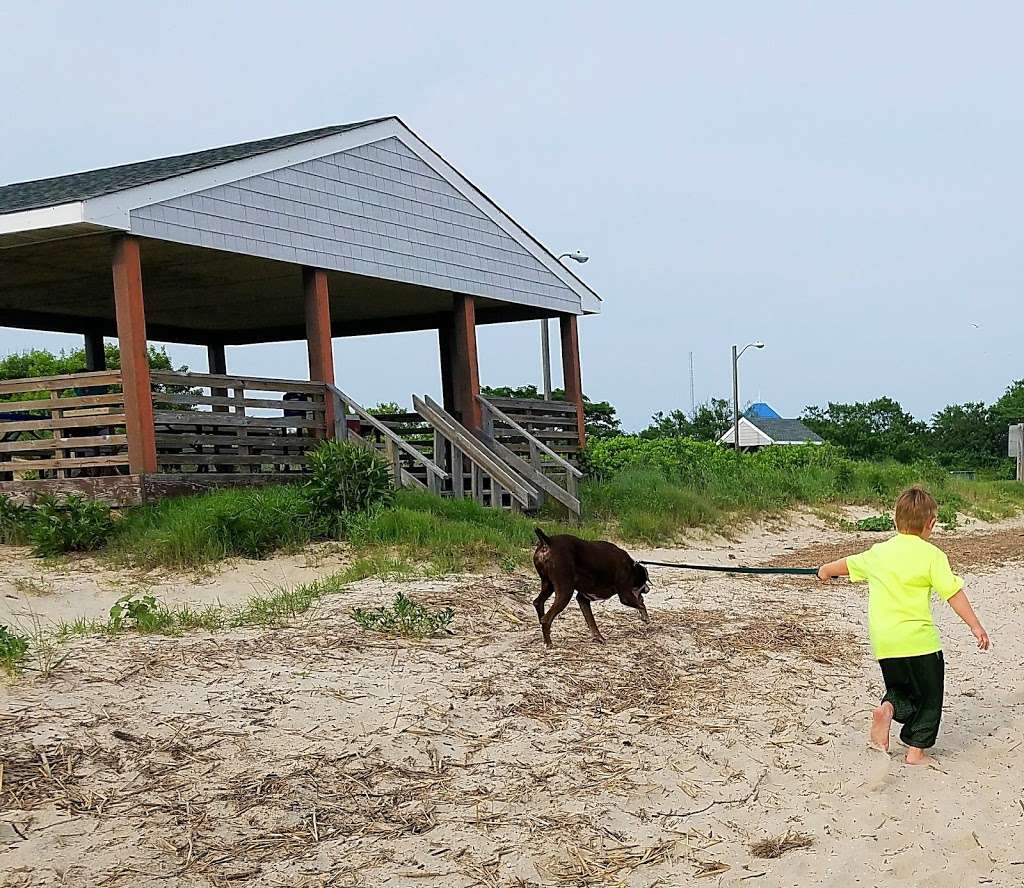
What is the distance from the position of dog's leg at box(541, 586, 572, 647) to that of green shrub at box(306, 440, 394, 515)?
17.1 feet

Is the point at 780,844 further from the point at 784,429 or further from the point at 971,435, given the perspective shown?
the point at 784,429

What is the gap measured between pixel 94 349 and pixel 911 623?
56.9 feet

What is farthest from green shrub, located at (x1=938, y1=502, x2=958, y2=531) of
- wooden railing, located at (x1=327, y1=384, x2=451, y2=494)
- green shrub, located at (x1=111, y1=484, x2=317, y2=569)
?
green shrub, located at (x1=111, y1=484, x2=317, y2=569)

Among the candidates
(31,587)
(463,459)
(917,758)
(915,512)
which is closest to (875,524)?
(463,459)

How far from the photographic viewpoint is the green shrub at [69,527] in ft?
39.3

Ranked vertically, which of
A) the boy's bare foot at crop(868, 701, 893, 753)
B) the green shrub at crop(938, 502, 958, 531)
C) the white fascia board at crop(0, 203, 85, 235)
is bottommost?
the green shrub at crop(938, 502, 958, 531)

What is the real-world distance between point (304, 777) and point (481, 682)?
1.76m

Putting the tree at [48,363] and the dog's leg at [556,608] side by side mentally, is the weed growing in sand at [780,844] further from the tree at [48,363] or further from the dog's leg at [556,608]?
the tree at [48,363]

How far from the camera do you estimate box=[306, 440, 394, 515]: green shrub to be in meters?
12.8

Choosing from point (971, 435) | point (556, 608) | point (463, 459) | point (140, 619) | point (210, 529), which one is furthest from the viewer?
point (971, 435)

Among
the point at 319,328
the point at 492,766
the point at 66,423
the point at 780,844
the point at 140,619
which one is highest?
the point at 319,328

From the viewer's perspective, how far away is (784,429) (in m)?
75.2

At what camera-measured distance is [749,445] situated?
68.5m

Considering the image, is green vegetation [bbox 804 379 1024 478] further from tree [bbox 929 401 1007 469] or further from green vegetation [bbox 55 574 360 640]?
green vegetation [bbox 55 574 360 640]
